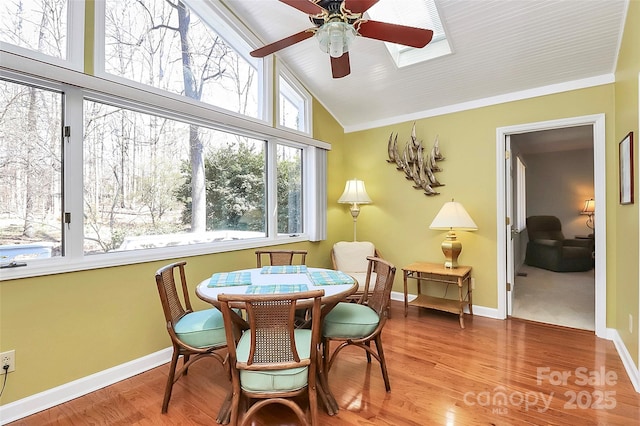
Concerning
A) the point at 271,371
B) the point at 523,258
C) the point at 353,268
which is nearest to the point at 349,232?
the point at 353,268

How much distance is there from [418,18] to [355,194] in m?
2.07

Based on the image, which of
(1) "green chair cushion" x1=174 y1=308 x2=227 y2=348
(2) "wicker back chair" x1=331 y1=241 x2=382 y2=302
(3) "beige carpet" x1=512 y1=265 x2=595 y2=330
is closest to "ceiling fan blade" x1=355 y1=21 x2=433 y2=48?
(1) "green chair cushion" x1=174 y1=308 x2=227 y2=348

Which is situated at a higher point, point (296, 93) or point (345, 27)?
point (296, 93)

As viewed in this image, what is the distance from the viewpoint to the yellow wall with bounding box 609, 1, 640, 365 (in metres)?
2.08

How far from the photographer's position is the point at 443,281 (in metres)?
3.40

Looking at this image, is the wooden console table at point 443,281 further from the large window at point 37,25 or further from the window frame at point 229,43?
the large window at point 37,25

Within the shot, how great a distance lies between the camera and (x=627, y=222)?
2.36m

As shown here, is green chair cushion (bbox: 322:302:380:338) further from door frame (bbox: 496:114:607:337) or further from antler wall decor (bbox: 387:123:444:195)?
door frame (bbox: 496:114:607:337)

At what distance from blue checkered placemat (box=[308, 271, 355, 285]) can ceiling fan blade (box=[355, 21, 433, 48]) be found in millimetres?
1625

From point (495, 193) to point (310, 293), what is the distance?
2.90 metres

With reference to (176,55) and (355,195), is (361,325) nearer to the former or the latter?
(355,195)

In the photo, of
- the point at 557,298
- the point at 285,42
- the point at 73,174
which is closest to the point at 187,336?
the point at 73,174

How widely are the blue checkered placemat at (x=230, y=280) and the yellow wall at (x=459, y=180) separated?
2475mm

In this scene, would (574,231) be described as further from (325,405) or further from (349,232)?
(325,405)
